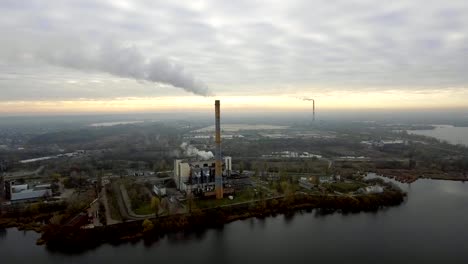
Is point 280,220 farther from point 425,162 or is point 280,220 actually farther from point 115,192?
point 425,162

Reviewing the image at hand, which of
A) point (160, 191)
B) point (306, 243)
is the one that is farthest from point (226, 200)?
point (306, 243)

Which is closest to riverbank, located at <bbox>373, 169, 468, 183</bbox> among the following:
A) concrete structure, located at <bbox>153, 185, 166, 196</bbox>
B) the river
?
the river

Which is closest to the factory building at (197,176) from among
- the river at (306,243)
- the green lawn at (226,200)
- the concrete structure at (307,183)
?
the green lawn at (226,200)

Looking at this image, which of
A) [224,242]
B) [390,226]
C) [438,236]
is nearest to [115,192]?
[224,242]

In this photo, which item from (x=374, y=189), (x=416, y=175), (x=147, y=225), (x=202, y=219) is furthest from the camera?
(x=416, y=175)

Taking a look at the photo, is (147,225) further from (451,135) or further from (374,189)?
(451,135)

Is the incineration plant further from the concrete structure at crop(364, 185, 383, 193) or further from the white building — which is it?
the concrete structure at crop(364, 185, 383, 193)
